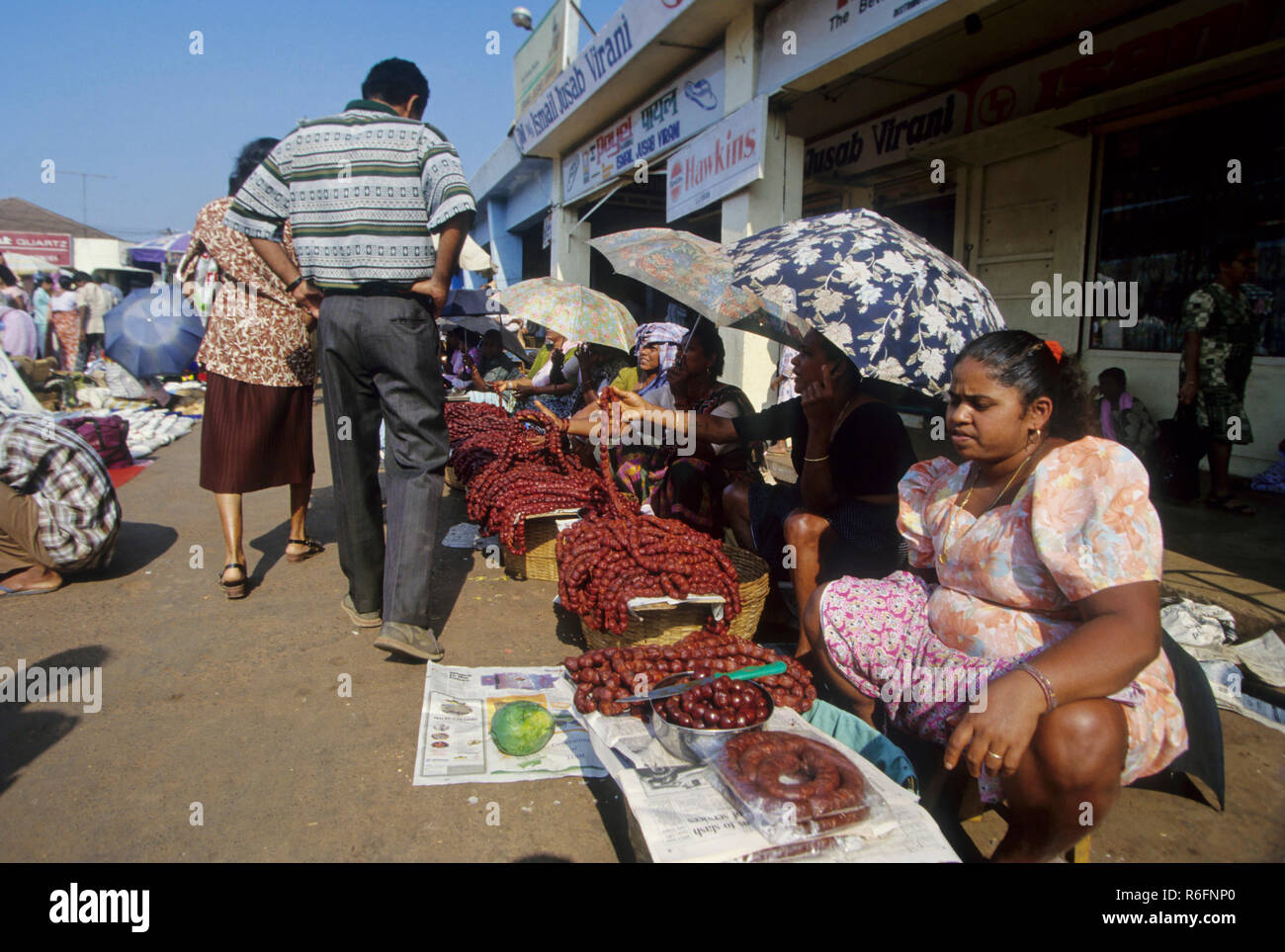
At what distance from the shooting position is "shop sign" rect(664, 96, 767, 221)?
22.2 feet

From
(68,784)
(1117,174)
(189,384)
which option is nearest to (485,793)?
(68,784)

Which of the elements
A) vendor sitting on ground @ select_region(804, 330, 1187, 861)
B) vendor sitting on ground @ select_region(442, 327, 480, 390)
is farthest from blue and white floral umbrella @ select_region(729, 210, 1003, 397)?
vendor sitting on ground @ select_region(442, 327, 480, 390)

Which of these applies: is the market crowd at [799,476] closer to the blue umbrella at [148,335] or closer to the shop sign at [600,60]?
the shop sign at [600,60]

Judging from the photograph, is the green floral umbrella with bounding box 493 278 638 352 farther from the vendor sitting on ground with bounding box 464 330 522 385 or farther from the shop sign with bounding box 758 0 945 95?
the vendor sitting on ground with bounding box 464 330 522 385

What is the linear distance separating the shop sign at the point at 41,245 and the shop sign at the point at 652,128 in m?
23.7

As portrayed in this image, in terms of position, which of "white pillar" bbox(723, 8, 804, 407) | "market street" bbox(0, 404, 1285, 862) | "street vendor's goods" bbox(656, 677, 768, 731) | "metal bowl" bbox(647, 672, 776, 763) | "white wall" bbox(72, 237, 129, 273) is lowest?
"market street" bbox(0, 404, 1285, 862)

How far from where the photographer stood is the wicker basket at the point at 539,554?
4000 mm

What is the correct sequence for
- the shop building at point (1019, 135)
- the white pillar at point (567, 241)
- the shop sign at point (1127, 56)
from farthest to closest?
the white pillar at point (567, 241)
the shop building at point (1019, 135)
the shop sign at point (1127, 56)

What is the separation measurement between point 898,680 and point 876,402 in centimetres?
119

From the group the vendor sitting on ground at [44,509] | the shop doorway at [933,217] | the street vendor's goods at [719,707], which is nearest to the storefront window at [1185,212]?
the shop doorway at [933,217]

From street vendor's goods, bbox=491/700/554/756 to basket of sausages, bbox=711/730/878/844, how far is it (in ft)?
2.26

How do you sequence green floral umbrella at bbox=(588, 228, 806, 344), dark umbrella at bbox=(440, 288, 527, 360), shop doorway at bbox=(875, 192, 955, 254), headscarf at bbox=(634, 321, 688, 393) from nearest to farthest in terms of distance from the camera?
green floral umbrella at bbox=(588, 228, 806, 344) → headscarf at bbox=(634, 321, 688, 393) → shop doorway at bbox=(875, 192, 955, 254) → dark umbrella at bbox=(440, 288, 527, 360)

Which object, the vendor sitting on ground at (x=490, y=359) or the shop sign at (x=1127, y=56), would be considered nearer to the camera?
the shop sign at (x=1127, y=56)
